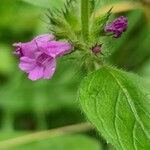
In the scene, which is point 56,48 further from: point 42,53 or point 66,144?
point 66,144

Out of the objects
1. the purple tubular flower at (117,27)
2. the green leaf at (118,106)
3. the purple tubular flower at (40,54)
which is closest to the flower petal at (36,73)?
the purple tubular flower at (40,54)

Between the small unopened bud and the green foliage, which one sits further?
the green foliage

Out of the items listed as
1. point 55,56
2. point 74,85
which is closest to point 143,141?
point 55,56

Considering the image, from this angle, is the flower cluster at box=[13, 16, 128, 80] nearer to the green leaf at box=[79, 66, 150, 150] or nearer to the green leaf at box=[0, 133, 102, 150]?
the green leaf at box=[79, 66, 150, 150]

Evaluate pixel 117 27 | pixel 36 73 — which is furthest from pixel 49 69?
pixel 117 27

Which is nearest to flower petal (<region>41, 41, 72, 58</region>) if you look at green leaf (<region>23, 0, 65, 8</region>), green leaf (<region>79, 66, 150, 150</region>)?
green leaf (<region>79, 66, 150, 150</region>)

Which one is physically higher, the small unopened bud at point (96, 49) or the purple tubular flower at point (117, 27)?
the purple tubular flower at point (117, 27)

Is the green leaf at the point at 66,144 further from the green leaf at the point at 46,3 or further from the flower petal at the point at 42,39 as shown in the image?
the flower petal at the point at 42,39

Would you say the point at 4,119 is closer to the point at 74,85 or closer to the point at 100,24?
the point at 74,85
